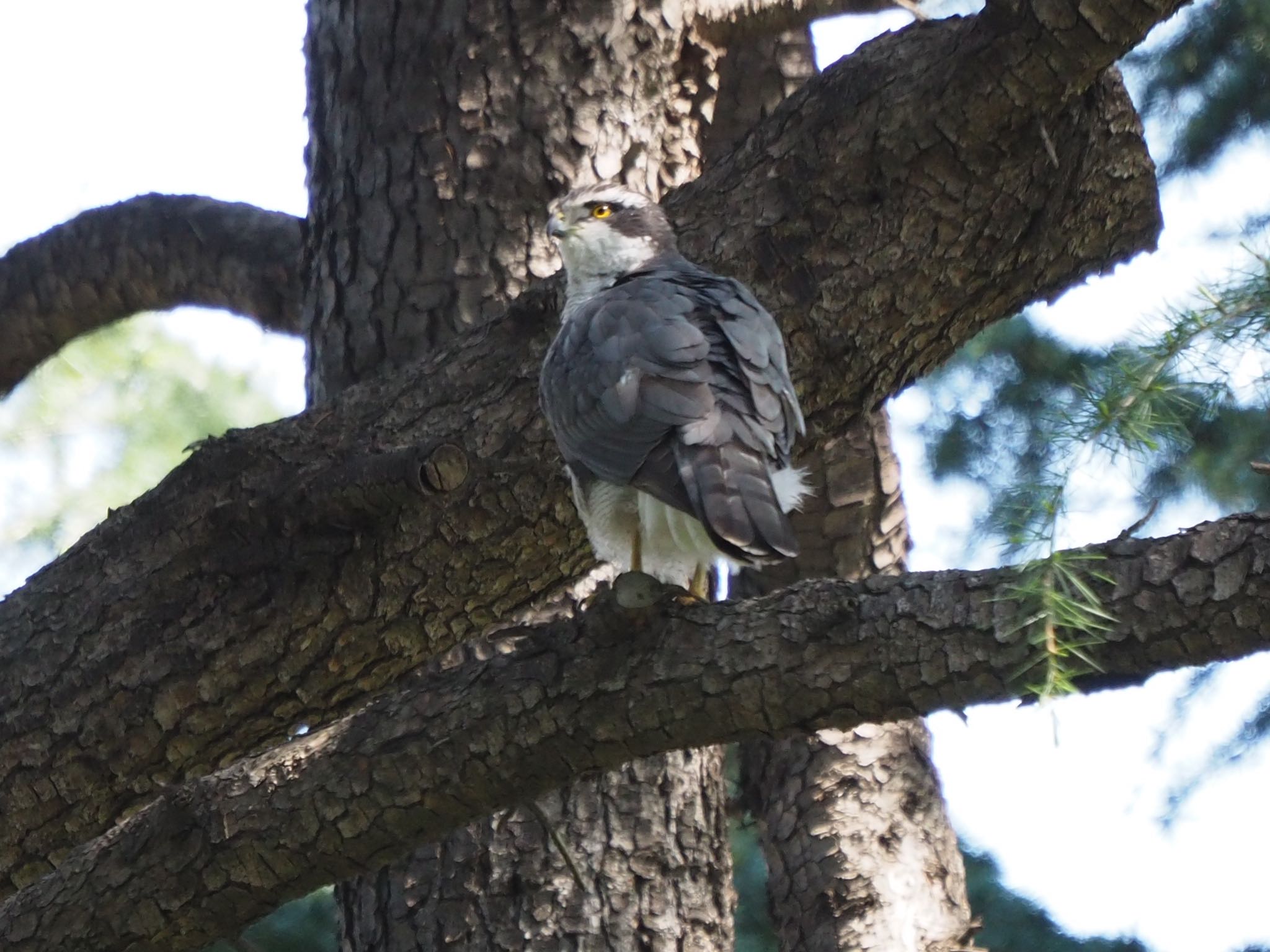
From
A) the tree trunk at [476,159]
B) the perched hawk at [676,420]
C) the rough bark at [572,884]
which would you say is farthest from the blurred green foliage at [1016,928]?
the perched hawk at [676,420]

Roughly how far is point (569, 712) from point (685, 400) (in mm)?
770

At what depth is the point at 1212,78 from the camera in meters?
6.23

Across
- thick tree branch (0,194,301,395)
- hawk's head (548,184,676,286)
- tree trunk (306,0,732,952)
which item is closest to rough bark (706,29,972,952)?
tree trunk (306,0,732,952)

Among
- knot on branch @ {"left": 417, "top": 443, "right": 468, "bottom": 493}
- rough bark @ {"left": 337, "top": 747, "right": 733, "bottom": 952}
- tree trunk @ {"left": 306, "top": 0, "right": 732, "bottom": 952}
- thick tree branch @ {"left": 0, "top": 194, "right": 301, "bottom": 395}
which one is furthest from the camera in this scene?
thick tree branch @ {"left": 0, "top": 194, "right": 301, "bottom": 395}

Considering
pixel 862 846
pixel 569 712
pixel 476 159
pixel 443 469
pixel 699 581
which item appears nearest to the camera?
pixel 569 712

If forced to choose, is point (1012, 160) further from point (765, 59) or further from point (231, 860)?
point (231, 860)

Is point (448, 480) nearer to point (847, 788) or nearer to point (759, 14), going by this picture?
point (759, 14)

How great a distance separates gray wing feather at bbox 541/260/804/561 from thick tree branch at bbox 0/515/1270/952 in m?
0.24

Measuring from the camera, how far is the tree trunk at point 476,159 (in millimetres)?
4445

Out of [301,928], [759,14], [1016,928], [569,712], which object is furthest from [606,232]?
[1016,928]

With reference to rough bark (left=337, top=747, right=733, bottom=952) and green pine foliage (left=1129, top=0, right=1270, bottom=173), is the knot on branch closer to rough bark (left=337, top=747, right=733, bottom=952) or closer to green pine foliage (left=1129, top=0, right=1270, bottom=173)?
rough bark (left=337, top=747, right=733, bottom=952)

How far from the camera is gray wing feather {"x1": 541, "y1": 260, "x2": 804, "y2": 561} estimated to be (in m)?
2.84

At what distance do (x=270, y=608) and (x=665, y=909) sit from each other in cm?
148

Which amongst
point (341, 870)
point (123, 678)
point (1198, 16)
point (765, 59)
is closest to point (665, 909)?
point (341, 870)
